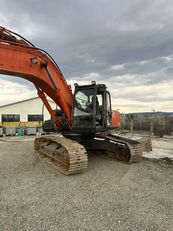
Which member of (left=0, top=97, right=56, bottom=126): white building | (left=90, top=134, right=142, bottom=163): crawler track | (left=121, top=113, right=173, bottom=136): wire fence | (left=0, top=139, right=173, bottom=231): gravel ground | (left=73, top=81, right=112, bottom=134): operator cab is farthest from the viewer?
(left=0, top=97, right=56, bottom=126): white building

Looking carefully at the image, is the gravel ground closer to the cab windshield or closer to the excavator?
the excavator

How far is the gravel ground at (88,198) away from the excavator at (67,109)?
22.1 inches

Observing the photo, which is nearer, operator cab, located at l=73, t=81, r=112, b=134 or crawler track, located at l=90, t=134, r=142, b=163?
operator cab, located at l=73, t=81, r=112, b=134

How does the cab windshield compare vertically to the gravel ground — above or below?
above

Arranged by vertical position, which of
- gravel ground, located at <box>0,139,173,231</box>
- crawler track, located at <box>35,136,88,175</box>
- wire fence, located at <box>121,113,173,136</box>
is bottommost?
gravel ground, located at <box>0,139,173,231</box>

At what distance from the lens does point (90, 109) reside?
→ 7688 mm

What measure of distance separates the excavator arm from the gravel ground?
236cm

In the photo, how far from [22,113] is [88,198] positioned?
76.9 feet

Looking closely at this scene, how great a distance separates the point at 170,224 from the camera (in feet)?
12.5

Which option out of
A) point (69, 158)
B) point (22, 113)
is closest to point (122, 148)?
point (69, 158)

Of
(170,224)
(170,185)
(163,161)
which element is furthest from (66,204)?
(163,161)

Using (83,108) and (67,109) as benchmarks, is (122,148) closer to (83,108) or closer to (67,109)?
(83,108)

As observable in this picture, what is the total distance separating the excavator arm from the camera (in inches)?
251

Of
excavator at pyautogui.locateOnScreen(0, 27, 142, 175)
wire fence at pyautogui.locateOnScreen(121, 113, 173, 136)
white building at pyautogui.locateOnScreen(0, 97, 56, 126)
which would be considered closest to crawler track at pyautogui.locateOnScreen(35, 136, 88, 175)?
excavator at pyautogui.locateOnScreen(0, 27, 142, 175)
